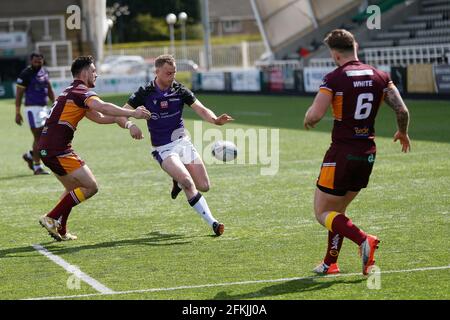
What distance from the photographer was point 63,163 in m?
11.0

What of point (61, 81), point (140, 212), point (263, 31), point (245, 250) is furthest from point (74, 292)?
point (263, 31)

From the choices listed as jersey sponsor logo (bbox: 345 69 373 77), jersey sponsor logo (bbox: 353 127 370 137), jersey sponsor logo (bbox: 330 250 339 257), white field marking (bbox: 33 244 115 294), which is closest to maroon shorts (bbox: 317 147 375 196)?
jersey sponsor logo (bbox: 353 127 370 137)

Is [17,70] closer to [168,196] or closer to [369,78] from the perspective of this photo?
[168,196]

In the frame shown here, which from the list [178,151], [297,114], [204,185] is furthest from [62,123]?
[297,114]

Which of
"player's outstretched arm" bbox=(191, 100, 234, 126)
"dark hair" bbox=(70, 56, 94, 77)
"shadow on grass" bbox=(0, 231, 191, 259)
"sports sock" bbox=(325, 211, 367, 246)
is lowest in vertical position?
"shadow on grass" bbox=(0, 231, 191, 259)

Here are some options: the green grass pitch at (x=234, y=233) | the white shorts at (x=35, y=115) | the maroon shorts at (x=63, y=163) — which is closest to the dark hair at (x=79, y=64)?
the maroon shorts at (x=63, y=163)

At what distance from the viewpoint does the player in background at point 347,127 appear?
320 inches

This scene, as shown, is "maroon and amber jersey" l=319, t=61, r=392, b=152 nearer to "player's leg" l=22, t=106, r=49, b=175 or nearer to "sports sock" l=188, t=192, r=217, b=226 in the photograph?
"sports sock" l=188, t=192, r=217, b=226

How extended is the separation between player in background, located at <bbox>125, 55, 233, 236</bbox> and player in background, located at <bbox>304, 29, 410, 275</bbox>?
297cm

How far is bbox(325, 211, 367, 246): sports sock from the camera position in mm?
8148

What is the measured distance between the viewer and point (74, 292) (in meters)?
8.16

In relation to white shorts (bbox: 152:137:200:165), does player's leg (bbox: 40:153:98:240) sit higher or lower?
lower

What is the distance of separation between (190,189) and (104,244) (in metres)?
1.18

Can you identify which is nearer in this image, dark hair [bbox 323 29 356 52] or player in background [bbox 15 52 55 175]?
dark hair [bbox 323 29 356 52]
